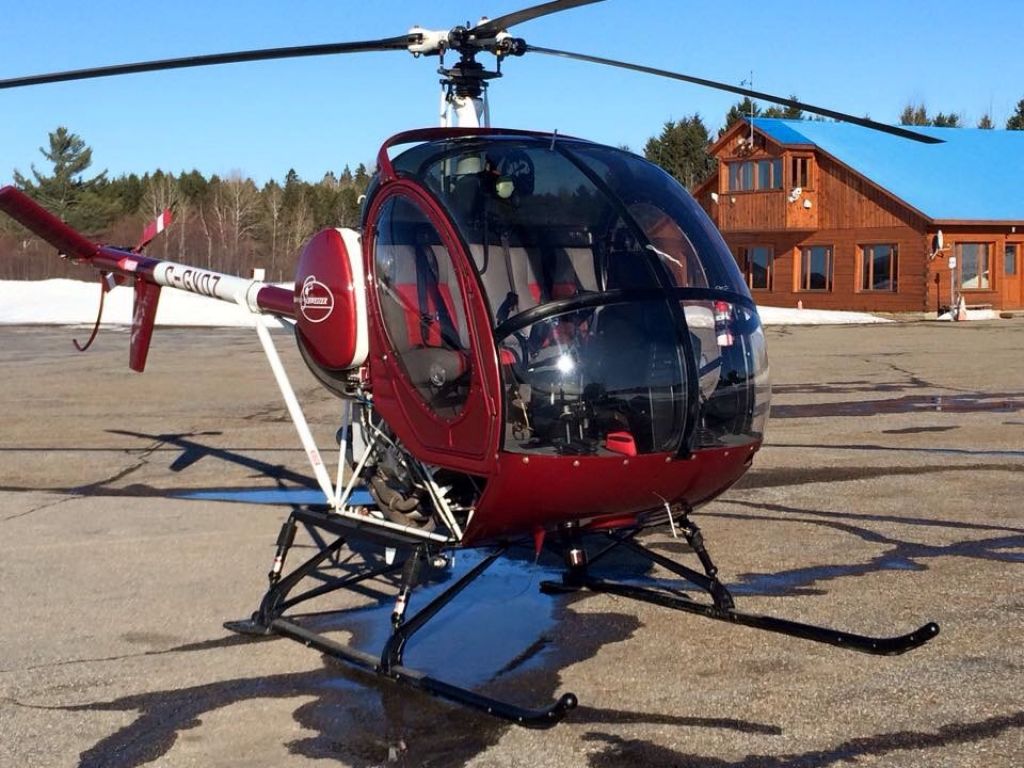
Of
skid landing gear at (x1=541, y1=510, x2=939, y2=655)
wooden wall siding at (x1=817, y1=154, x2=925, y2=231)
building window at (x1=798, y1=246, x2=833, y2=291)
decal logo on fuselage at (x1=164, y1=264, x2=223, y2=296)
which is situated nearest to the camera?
skid landing gear at (x1=541, y1=510, x2=939, y2=655)

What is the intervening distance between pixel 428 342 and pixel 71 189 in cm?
6826

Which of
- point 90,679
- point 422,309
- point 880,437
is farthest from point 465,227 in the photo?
point 880,437

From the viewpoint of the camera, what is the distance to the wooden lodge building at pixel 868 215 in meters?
39.6

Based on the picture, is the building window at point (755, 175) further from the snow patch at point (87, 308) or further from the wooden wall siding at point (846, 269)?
the snow patch at point (87, 308)

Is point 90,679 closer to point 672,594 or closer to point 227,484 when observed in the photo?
point 672,594

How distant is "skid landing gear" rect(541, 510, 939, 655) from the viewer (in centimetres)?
545

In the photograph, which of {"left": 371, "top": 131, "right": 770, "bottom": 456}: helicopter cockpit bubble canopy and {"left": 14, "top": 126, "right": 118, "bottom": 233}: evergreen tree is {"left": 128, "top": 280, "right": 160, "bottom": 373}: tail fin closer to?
{"left": 371, "top": 131, "right": 770, "bottom": 456}: helicopter cockpit bubble canopy

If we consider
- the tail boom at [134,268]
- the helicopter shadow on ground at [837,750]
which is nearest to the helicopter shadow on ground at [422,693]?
the helicopter shadow on ground at [837,750]

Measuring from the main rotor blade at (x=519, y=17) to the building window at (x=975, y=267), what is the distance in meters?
36.5

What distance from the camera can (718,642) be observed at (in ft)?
19.8

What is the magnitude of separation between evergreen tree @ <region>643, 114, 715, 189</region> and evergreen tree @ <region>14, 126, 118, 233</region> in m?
29.4

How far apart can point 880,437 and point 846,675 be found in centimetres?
767

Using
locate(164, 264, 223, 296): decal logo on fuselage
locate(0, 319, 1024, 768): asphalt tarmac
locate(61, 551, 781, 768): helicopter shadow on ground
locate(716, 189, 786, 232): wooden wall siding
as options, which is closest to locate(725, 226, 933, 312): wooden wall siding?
locate(716, 189, 786, 232): wooden wall siding

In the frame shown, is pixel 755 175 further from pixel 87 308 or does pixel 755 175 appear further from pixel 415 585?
pixel 415 585
